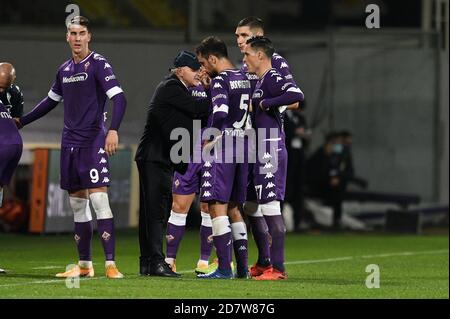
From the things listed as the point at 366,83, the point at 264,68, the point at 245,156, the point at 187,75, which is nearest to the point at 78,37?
the point at 187,75

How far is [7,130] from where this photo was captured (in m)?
11.5

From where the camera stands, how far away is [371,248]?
17.1 meters

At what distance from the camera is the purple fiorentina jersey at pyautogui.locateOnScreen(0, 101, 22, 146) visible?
1147 centimetres

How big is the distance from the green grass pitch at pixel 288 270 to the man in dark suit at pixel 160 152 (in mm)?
280

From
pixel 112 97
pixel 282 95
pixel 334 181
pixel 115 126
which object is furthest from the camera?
pixel 334 181

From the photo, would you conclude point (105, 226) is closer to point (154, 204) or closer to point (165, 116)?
point (154, 204)

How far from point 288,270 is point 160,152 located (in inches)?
97.5

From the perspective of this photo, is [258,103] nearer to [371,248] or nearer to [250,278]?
[250,278]

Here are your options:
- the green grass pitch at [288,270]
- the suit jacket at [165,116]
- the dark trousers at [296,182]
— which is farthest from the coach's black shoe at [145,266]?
the dark trousers at [296,182]

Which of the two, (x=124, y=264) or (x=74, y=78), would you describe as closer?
(x=74, y=78)

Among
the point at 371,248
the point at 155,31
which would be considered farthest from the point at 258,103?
the point at 155,31

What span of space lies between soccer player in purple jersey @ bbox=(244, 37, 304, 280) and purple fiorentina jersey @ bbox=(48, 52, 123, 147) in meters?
1.26
